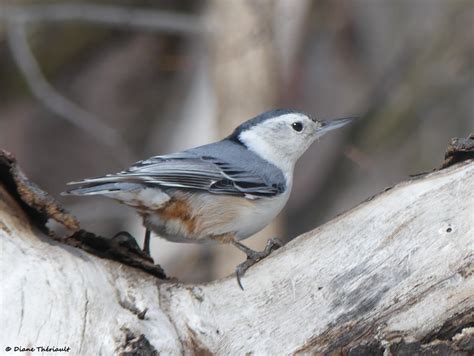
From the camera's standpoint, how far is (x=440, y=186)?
2377 millimetres

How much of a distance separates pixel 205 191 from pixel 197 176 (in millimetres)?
60

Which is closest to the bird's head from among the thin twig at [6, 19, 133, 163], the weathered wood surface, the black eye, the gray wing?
the black eye

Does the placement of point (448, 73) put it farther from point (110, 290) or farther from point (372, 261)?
point (110, 290)

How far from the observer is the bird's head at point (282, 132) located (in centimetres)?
338

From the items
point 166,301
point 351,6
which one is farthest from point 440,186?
point 351,6

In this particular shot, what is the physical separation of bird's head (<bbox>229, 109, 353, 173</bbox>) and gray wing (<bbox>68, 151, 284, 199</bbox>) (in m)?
0.27

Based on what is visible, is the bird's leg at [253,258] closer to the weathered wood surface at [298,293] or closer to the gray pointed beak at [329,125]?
the weathered wood surface at [298,293]

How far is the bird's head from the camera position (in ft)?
11.1

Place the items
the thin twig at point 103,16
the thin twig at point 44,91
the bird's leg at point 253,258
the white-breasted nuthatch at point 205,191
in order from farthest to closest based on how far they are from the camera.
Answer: the thin twig at point 103,16 < the thin twig at point 44,91 < the white-breasted nuthatch at point 205,191 < the bird's leg at point 253,258

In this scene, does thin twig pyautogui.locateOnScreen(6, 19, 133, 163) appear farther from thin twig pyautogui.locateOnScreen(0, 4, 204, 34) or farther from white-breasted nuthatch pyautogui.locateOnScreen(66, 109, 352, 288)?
white-breasted nuthatch pyautogui.locateOnScreen(66, 109, 352, 288)

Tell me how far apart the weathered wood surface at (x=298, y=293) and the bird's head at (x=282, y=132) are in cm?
94

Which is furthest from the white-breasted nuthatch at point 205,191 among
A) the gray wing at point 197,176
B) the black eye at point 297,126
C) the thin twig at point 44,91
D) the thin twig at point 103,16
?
the thin twig at point 103,16

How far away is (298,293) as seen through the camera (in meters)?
2.37

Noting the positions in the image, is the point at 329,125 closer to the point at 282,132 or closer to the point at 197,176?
the point at 282,132
